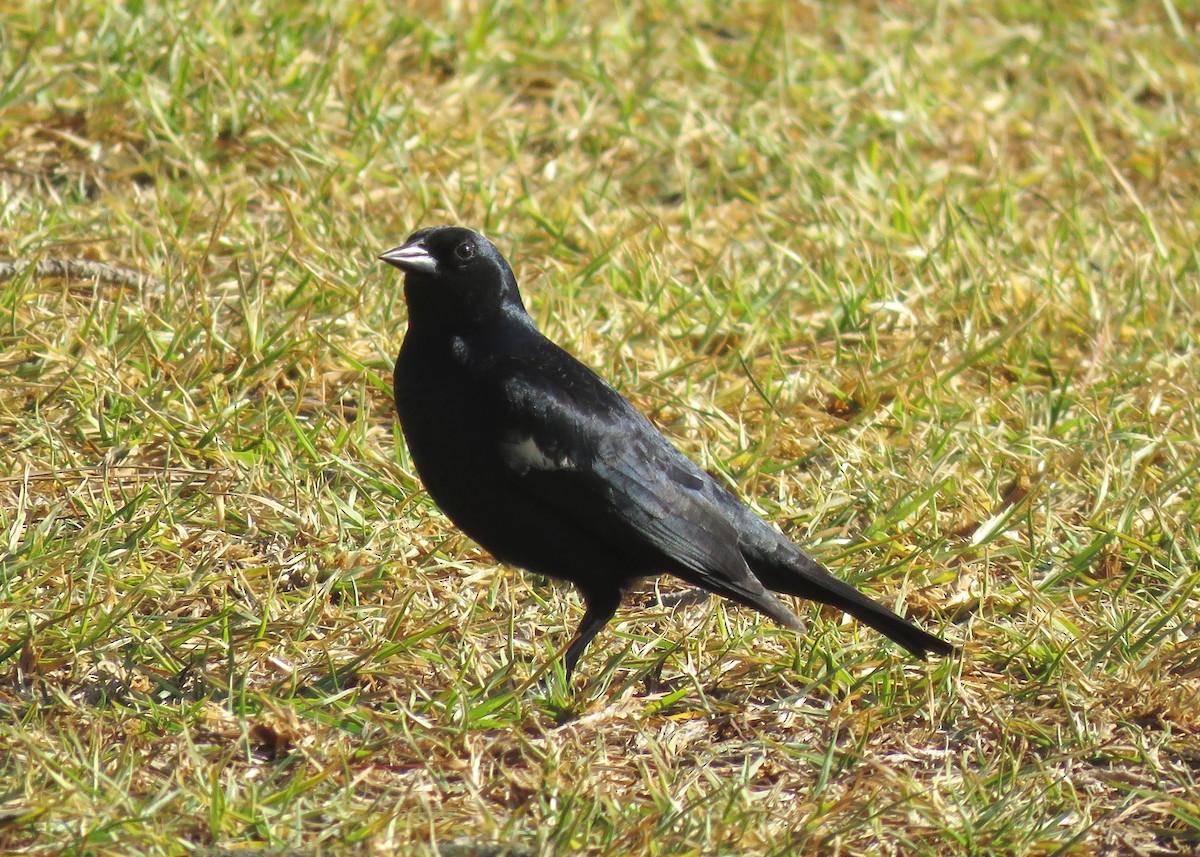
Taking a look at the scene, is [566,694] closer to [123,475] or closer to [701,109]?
[123,475]

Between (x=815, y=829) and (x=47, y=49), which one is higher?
(x=47, y=49)

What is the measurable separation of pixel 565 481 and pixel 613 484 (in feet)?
0.42

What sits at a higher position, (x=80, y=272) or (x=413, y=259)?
(x=413, y=259)

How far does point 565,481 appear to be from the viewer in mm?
4004

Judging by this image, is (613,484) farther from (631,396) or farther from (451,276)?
(631,396)

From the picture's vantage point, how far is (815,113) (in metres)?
6.94

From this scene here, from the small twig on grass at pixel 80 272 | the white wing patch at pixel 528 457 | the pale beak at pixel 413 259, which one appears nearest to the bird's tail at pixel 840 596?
the white wing patch at pixel 528 457

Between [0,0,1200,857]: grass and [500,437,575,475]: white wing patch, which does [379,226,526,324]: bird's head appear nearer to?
[500,437,575,475]: white wing patch

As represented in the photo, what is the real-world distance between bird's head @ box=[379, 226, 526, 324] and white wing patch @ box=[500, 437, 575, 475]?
43 centimetres

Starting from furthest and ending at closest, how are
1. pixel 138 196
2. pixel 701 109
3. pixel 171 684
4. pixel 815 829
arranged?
pixel 701 109
pixel 138 196
pixel 171 684
pixel 815 829

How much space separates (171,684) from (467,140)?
10.5ft

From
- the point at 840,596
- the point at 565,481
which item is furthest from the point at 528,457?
the point at 840,596

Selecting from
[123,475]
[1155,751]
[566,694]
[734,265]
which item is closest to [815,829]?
[566,694]

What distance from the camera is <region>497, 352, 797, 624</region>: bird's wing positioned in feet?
13.0
